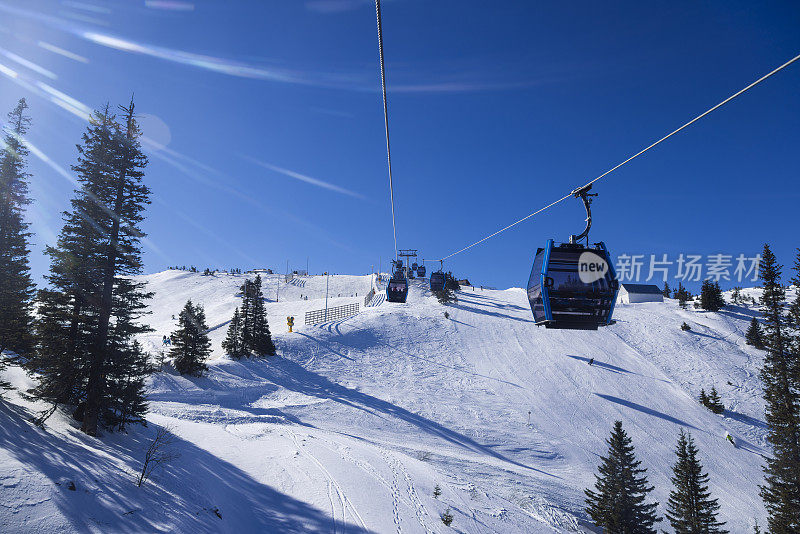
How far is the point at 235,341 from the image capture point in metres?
34.4

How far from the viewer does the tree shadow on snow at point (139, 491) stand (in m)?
9.16

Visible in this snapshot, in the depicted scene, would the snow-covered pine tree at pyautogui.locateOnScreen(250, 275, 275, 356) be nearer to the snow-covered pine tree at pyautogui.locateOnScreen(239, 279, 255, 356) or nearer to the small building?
the snow-covered pine tree at pyautogui.locateOnScreen(239, 279, 255, 356)

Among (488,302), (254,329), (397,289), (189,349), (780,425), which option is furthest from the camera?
(488,302)

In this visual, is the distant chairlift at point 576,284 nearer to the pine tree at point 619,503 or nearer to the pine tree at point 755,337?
the pine tree at point 619,503

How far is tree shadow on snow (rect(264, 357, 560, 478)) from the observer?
2458 centimetres

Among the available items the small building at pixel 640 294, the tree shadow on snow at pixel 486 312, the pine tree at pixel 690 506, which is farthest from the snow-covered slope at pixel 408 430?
the small building at pixel 640 294

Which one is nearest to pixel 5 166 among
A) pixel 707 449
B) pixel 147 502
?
pixel 147 502

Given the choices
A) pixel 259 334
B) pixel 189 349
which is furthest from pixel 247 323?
pixel 189 349

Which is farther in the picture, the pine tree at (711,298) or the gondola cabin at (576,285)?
the pine tree at (711,298)

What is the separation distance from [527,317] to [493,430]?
28584 mm

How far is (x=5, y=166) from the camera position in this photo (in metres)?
22.5

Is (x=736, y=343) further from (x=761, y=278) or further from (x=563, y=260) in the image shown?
(x=563, y=260)

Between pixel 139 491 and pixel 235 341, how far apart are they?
82.7ft

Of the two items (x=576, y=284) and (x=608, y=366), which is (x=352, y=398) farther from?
(x=608, y=366)
